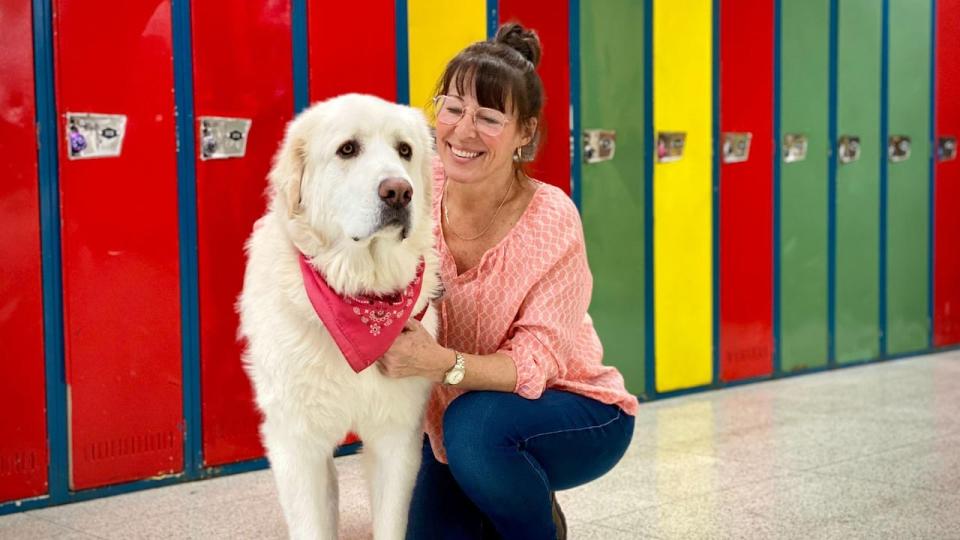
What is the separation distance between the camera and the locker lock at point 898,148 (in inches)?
237

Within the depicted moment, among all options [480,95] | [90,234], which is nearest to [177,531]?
[90,234]

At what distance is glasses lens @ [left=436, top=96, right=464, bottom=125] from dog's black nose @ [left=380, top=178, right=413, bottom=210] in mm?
428

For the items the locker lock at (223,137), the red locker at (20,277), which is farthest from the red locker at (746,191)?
the red locker at (20,277)

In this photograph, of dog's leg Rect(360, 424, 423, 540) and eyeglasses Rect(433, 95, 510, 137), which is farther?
eyeglasses Rect(433, 95, 510, 137)

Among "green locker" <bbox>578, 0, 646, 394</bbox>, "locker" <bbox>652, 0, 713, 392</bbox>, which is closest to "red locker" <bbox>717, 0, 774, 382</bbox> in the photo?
"locker" <bbox>652, 0, 713, 392</bbox>

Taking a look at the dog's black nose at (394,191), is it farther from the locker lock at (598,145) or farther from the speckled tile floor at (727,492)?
the locker lock at (598,145)

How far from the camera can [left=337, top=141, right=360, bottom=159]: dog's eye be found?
73.8 inches

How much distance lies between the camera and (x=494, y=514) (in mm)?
2141

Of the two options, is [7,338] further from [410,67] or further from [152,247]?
[410,67]

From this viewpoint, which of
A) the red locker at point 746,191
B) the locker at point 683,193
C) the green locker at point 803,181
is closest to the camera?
the locker at point 683,193

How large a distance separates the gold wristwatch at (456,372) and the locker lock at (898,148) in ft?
15.5

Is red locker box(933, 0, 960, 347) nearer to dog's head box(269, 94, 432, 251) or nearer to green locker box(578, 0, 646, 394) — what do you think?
green locker box(578, 0, 646, 394)

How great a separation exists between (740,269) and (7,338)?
3501mm

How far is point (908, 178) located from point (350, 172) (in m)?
5.14
